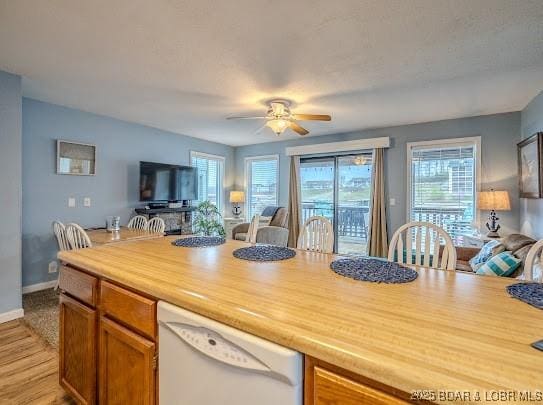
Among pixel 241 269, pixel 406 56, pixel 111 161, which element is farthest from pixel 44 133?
pixel 406 56

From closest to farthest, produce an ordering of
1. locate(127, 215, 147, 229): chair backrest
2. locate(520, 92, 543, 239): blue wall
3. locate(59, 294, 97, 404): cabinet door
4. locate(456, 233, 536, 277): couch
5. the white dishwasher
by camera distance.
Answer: the white dishwasher
locate(59, 294, 97, 404): cabinet door
locate(456, 233, 536, 277): couch
locate(520, 92, 543, 239): blue wall
locate(127, 215, 147, 229): chair backrest

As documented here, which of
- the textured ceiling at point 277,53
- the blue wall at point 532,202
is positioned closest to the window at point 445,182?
the blue wall at point 532,202

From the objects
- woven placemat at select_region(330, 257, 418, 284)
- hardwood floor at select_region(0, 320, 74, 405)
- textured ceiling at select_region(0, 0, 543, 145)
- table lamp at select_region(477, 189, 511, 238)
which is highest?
textured ceiling at select_region(0, 0, 543, 145)

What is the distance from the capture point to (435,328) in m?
0.75

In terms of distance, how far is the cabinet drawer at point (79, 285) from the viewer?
4.60ft

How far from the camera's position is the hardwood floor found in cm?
177

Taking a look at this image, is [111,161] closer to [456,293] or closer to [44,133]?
[44,133]

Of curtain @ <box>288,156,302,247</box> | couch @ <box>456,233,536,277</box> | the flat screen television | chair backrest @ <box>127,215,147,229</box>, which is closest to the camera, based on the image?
couch @ <box>456,233,536,277</box>

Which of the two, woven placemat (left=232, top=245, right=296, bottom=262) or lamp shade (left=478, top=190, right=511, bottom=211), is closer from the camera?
woven placemat (left=232, top=245, right=296, bottom=262)

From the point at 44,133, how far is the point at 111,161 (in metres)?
0.86

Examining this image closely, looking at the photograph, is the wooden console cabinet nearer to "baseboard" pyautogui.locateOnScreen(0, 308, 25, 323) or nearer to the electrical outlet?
"baseboard" pyautogui.locateOnScreen(0, 308, 25, 323)

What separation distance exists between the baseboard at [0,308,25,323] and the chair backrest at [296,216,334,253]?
114 inches

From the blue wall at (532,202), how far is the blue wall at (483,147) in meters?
0.16

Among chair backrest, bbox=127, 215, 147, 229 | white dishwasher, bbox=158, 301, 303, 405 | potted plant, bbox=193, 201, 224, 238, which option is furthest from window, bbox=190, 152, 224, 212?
white dishwasher, bbox=158, 301, 303, 405
